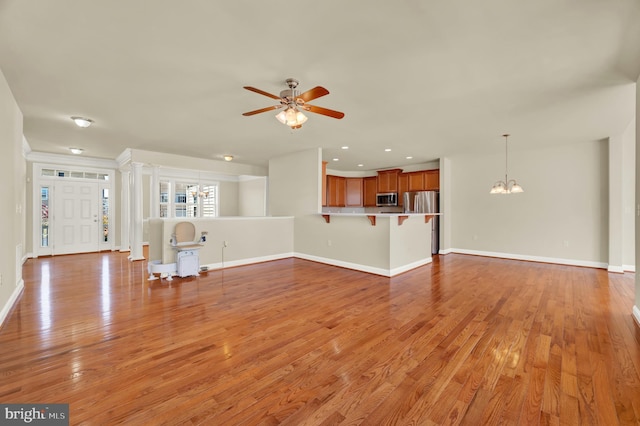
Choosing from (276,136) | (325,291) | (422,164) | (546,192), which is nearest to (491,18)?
(325,291)

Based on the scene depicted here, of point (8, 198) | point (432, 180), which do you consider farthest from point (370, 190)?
point (8, 198)

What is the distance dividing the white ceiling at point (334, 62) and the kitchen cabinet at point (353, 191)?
4440 millimetres

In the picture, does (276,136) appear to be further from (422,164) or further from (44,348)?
(422,164)

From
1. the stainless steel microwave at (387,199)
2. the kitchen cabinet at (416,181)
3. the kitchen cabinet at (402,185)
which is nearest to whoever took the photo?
the kitchen cabinet at (416,181)

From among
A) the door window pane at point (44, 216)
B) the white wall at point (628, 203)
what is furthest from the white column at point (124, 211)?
the white wall at point (628, 203)

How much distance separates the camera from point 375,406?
1.70m

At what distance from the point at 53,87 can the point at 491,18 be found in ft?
13.6

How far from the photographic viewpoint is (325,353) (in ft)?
7.57

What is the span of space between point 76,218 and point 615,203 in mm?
11655

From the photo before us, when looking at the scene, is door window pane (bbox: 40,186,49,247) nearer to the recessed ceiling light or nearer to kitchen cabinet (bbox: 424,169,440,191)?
the recessed ceiling light

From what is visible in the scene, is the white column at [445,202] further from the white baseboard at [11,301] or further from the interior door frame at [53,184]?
the interior door frame at [53,184]

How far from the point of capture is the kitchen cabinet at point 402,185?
8109mm

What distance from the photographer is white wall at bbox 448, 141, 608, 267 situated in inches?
219

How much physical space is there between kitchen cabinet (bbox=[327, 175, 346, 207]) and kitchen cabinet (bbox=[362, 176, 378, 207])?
68cm
